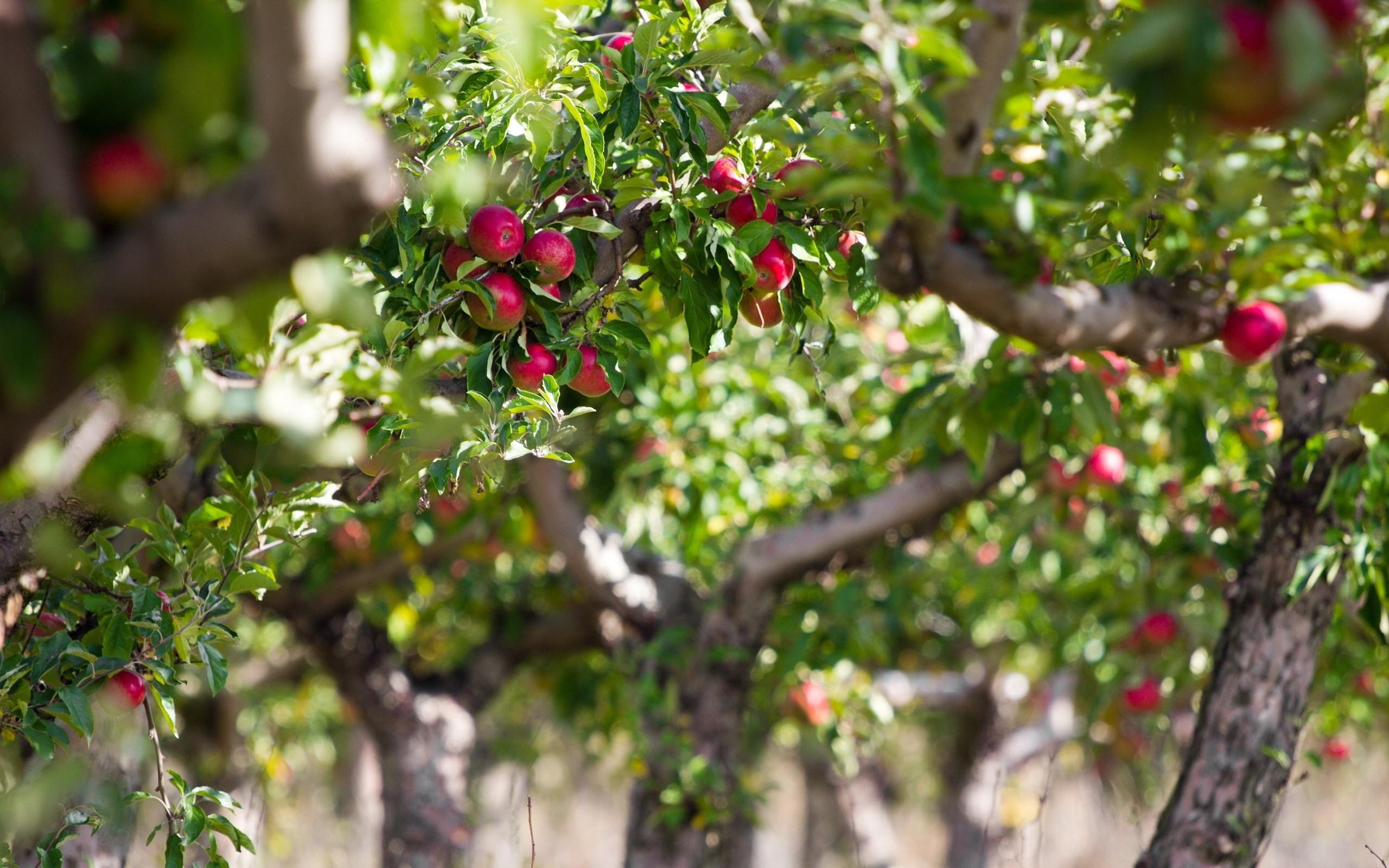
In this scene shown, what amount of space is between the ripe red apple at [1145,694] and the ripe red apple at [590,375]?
2.96m

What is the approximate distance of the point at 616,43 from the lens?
6.95 feet

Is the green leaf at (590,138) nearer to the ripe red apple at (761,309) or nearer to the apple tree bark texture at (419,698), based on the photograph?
the ripe red apple at (761,309)

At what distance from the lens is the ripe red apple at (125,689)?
1.84m

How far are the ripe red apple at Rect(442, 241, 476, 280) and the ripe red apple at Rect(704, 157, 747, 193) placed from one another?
0.42 meters

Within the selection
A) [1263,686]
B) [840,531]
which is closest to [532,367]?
[1263,686]

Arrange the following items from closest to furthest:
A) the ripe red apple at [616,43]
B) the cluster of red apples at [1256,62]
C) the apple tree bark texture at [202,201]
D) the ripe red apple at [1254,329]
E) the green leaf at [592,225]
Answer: the apple tree bark texture at [202,201], the cluster of red apples at [1256,62], the ripe red apple at [1254,329], the green leaf at [592,225], the ripe red apple at [616,43]

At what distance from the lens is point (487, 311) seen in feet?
5.65

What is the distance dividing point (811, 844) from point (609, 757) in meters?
3.66

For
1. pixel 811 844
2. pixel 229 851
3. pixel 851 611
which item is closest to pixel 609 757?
pixel 811 844

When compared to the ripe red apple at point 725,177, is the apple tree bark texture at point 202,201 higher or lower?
higher

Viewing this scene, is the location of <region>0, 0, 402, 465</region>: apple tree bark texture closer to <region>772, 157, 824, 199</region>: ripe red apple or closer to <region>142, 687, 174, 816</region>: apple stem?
<region>772, 157, 824, 199</region>: ripe red apple

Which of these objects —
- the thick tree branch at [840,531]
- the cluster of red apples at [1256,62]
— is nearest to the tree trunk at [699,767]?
the thick tree branch at [840,531]

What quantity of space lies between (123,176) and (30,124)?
67mm

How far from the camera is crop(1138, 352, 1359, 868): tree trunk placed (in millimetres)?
2518
